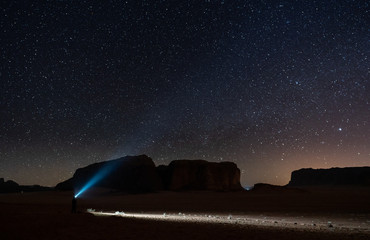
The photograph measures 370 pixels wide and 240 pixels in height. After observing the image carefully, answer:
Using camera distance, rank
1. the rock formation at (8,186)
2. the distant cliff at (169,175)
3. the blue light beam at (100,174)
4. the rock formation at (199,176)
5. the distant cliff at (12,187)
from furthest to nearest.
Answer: the distant cliff at (12,187)
the rock formation at (8,186)
the blue light beam at (100,174)
the rock formation at (199,176)
the distant cliff at (169,175)

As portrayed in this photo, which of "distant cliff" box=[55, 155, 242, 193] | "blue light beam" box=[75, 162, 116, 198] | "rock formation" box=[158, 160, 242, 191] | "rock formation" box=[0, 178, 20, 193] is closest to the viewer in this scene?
"distant cliff" box=[55, 155, 242, 193]

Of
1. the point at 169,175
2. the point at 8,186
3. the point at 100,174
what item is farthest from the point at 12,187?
the point at 169,175

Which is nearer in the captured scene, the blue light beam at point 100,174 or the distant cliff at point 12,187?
the blue light beam at point 100,174

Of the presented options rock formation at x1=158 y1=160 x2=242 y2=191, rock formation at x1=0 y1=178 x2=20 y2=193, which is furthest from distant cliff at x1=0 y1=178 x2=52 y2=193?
rock formation at x1=158 y1=160 x2=242 y2=191

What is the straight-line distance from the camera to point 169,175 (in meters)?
91.2

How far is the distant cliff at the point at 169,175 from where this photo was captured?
286 feet

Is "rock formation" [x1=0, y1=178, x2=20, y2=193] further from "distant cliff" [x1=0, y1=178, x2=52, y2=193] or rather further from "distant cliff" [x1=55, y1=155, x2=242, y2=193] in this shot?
"distant cliff" [x1=55, y1=155, x2=242, y2=193]

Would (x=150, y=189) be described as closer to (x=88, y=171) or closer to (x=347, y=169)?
(x=88, y=171)

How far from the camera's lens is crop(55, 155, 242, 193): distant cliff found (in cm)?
8719

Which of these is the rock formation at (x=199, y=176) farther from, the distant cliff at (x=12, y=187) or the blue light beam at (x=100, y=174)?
the distant cliff at (x=12, y=187)

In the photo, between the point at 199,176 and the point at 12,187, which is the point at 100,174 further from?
the point at 12,187

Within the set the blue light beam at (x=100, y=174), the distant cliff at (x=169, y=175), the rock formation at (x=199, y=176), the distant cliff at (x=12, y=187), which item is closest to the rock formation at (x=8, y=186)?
the distant cliff at (x=12, y=187)

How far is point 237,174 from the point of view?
96.6 meters

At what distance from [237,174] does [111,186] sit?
31.2 m
